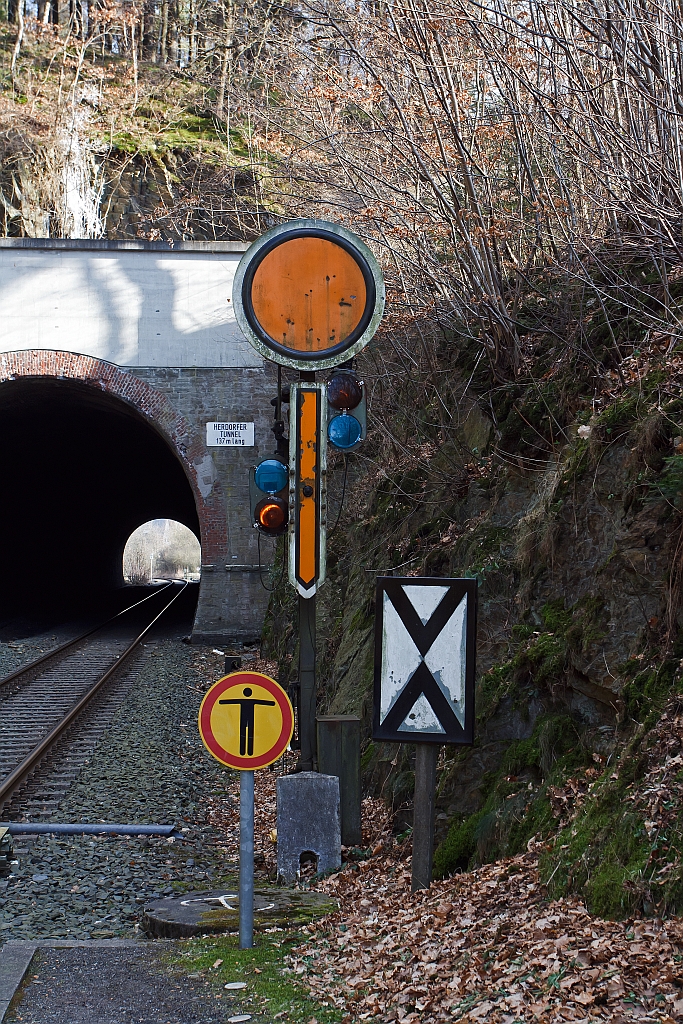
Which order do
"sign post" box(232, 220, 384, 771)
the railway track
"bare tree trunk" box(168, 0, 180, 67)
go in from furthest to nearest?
"bare tree trunk" box(168, 0, 180, 67) < the railway track < "sign post" box(232, 220, 384, 771)

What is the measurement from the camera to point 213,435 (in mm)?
→ 21359

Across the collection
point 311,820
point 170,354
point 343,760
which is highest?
point 170,354

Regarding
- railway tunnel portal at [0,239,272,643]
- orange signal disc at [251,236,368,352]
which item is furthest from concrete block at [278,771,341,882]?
railway tunnel portal at [0,239,272,643]

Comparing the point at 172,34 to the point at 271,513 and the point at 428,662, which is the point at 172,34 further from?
the point at 428,662

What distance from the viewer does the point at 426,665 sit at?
17.3 ft

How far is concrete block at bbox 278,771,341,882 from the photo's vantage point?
6770mm

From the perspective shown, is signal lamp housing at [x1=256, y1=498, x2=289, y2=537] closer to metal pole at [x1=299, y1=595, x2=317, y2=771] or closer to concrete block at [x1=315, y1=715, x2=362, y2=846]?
metal pole at [x1=299, y1=595, x2=317, y2=771]

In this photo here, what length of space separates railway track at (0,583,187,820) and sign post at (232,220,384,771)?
423cm

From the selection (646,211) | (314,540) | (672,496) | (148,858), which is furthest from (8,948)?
(646,211)

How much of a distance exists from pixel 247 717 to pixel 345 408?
2.40 m

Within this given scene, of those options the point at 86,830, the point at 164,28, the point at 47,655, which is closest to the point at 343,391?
the point at 86,830

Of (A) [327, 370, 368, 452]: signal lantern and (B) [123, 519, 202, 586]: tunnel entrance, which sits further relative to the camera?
(B) [123, 519, 202, 586]: tunnel entrance

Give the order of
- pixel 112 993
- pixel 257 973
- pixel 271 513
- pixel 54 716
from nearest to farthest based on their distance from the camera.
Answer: pixel 112 993 < pixel 257 973 < pixel 271 513 < pixel 54 716

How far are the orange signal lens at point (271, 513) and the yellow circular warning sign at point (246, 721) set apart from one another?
1.28 metres
